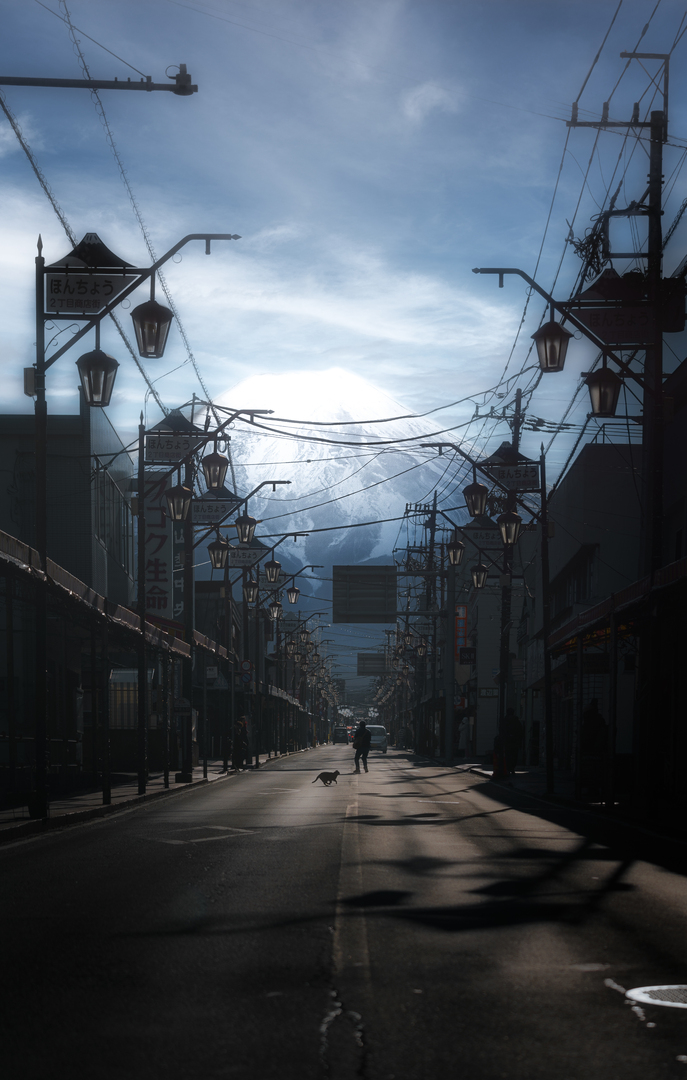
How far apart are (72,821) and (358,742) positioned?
24978 millimetres

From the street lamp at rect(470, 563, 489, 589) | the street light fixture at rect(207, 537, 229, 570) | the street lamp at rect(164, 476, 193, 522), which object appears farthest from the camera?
the street lamp at rect(470, 563, 489, 589)

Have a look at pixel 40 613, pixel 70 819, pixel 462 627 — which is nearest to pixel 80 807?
pixel 70 819

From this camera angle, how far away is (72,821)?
18219mm

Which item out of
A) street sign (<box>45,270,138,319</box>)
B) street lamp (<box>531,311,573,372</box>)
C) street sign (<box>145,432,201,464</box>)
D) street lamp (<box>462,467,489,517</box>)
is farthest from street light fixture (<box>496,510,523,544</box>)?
street sign (<box>45,270,138,319</box>)

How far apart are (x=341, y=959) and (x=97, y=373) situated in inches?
465

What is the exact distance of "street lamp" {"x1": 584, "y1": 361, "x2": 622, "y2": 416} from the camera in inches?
699

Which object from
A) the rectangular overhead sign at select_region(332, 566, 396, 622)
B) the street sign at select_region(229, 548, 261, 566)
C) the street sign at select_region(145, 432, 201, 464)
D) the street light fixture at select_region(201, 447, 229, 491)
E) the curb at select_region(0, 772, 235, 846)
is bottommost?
the curb at select_region(0, 772, 235, 846)

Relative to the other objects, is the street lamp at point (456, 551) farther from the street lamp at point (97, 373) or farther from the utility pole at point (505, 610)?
the street lamp at point (97, 373)

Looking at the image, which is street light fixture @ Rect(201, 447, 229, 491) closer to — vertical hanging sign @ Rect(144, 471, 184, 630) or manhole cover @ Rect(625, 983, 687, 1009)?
vertical hanging sign @ Rect(144, 471, 184, 630)

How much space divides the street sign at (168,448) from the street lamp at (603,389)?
11.5 m

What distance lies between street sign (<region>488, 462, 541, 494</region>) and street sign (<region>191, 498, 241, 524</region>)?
7.75 meters

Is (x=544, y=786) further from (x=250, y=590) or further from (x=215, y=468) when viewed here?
(x=250, y=590)

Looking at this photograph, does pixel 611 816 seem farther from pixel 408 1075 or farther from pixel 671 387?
pixel 408 1075

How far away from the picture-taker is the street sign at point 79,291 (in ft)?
54.7
